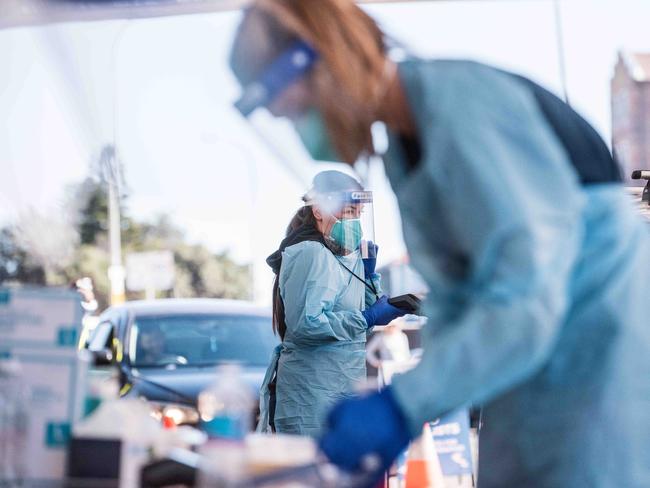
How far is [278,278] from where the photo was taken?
3932 mm

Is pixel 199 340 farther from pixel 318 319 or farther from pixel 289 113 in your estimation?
pixel 289 113

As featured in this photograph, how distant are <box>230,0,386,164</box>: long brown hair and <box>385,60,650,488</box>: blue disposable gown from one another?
0.06 meters

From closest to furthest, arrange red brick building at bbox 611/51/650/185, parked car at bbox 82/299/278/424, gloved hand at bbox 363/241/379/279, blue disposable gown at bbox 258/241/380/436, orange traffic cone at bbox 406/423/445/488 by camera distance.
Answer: blue disposable gown at bbox 258/241/380/436
gloved hand at bbox 363/241/379/279
parked car at bbox 82/299/278/424
orange traffic cone at bbox 406/423/445/488
red brick building at bbox 611/51/650/185

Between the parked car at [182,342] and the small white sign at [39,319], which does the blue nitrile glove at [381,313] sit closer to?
the parked car at [182,342]

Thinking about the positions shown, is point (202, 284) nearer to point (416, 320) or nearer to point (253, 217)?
point (416, 320)

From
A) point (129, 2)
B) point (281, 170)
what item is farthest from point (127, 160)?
point (281, 170)

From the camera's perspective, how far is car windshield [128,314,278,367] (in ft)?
17.2

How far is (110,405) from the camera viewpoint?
4.10ft

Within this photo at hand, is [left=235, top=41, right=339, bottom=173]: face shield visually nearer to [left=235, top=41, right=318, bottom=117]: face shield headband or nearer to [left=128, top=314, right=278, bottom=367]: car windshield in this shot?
[left=235, top=41, right=318, bottom=117]: face shield headband

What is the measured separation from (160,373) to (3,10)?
3.41 meters

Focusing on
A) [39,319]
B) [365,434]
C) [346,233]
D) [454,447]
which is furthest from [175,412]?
[365,434]

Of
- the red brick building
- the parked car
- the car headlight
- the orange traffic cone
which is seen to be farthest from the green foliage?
the red brick building

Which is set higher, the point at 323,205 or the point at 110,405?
the point at 323,205

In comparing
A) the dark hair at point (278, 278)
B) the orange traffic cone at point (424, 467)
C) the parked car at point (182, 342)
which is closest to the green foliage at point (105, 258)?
the parked car at point (182, 342)
